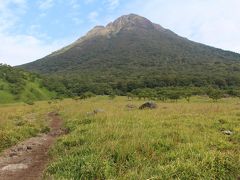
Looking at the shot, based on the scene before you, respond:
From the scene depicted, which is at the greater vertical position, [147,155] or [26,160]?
[147,155]

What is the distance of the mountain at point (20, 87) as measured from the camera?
109 metres

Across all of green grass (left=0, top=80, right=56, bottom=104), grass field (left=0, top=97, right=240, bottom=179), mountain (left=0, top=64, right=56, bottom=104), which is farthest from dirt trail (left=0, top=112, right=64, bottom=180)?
mountain (left=0, top=64, right=56, bottom=104)

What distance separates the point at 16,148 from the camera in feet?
54.1

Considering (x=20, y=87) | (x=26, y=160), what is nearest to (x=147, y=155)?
(x=26, y=160)

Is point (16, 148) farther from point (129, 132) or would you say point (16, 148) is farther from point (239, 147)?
point (239, 147)

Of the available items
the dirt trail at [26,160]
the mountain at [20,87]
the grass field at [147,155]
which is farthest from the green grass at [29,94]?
the grass field at [147,155]

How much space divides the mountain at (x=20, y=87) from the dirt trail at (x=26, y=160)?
90.6 meters

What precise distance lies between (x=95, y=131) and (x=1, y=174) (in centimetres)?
558

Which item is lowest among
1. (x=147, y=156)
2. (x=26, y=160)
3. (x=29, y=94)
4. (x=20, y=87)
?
(x=29, y=94)

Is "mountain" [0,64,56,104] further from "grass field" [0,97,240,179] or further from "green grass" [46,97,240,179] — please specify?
"green grass" [46,97,240,179]

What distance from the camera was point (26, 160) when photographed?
1445cm

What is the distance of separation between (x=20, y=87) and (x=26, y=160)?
4051 inches

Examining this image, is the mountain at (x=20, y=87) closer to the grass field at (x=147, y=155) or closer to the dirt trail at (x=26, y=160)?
the dirt trail at (x=26, y=160)

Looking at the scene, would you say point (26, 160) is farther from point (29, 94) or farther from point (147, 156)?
point (29, 94)
